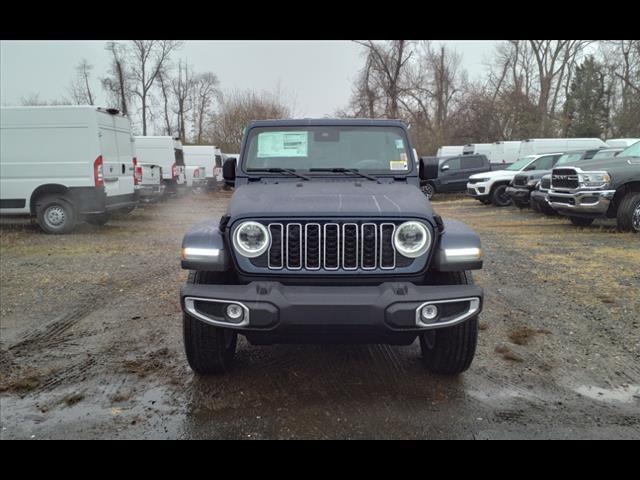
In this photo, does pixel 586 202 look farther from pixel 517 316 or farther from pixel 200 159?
pixel 200 159

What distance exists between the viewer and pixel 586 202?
9867 mm

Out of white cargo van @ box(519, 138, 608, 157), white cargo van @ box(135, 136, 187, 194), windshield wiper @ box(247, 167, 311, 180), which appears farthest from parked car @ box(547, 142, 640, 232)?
white cargo van @ box(135, 136, 187, 194)

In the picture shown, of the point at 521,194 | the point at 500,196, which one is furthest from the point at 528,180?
the point at 500,196

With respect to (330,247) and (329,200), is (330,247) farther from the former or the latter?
(329,200)

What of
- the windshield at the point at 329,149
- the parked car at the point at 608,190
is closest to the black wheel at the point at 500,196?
the parked car at the point at 608,190

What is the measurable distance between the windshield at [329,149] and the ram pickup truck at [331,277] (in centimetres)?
73

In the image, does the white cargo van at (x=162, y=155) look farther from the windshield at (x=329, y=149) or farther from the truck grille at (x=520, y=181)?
the windshield at (x=329, y=149)

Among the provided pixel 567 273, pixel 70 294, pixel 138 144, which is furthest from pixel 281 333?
pixel 138 144

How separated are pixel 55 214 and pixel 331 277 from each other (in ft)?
31.3

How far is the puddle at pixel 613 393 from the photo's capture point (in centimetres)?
331

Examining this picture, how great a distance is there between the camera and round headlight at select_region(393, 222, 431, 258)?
317cm

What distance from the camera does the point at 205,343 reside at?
3389 millimetres

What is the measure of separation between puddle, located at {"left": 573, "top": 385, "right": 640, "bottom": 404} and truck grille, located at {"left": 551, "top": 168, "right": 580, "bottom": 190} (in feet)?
24.7

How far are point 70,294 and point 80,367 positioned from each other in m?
2.45
